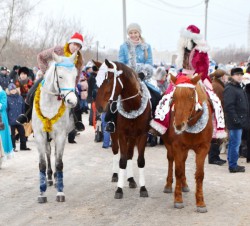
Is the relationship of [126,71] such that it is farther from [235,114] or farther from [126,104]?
[235,114]

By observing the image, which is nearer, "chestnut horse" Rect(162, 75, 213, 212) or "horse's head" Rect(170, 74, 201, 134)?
"horse's head" Rect(170, 74, 201, 134)

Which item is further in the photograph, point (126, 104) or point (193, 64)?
point (126, 104)

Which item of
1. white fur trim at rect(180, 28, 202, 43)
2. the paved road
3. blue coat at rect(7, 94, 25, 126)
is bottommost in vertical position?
the paved road

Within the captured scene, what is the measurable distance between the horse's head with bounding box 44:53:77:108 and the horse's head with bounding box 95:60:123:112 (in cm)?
41

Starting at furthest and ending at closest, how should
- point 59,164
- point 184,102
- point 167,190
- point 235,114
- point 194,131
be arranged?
point 235,114 → point 167,190 → point 59,164 → point 194,131 → point 184,102

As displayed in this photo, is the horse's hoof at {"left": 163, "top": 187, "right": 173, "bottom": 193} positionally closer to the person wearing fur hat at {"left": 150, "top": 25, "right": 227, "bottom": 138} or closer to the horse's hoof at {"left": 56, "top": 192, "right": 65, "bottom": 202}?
the person wearing fur hat at {"left": 150, "top": 25, "right": 227, "bottom": 138}

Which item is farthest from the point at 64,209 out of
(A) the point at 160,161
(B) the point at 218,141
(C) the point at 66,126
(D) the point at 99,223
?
(A) the point at 160,161

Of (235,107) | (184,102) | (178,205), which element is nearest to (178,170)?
(178,205)

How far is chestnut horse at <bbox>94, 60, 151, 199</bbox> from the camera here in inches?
288

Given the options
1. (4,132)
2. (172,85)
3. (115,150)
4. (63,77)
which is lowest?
(115,150)

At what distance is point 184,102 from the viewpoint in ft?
20.8

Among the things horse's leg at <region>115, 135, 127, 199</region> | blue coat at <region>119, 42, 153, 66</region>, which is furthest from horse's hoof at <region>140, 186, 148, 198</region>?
blue coat at <region>119, 42, 153, 66</region>

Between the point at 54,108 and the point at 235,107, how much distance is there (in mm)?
4504

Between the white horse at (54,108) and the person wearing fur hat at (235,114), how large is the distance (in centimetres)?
392
